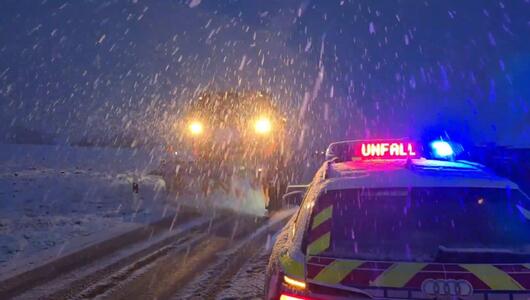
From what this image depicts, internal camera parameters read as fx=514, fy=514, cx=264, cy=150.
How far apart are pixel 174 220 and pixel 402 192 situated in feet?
31.1

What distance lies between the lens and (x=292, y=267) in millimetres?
2771

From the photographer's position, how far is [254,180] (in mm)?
15320

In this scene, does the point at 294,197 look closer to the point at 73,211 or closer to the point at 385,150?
the point at 385,150

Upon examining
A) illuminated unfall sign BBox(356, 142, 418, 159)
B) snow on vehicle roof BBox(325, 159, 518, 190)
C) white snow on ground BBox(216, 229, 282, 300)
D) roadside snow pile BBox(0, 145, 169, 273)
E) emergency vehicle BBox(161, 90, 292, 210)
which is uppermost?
emergency vehicle BBox(161, 90, 292, 210)

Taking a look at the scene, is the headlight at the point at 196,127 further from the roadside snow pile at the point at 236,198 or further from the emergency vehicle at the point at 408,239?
the emergency vehicle at the point at 408,239

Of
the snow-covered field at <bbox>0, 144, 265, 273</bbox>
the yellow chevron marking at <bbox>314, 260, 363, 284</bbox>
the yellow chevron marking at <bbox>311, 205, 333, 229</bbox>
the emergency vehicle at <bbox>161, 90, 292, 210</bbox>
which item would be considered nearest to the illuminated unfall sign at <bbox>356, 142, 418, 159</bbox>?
the yellow chevron marking at <bbox>311, 205, 333, 229</bbox>

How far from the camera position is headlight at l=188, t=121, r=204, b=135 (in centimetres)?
1580

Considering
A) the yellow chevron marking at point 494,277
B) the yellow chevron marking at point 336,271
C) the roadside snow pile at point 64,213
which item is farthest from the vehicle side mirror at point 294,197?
the roadside snow pile at point 64,213

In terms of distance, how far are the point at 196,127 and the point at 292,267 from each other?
13.3m

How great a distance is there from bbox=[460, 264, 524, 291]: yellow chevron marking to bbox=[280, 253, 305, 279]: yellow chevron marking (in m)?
0.80

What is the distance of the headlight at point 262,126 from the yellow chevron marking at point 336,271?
12.7 meters

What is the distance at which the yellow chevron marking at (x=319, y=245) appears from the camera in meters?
2.86

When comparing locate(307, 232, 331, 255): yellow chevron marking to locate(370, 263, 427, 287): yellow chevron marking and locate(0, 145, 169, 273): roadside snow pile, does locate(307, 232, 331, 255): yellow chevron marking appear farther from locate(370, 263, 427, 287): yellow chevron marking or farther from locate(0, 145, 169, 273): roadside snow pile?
locate(0, 145, 169, 273): roadside snow pile

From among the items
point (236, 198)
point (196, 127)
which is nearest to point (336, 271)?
point (236, 198)
